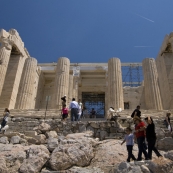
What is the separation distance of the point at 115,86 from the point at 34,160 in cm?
1354

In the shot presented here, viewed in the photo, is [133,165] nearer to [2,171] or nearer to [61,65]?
[2,171]

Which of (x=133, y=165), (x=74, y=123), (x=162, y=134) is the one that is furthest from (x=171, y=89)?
(x=133, y=165)

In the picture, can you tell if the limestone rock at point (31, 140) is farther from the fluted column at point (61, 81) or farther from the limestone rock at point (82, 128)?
the fluted column at point (61, 81)

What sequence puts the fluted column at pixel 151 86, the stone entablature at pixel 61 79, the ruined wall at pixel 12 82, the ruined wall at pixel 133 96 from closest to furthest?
the fluted column at pixel 151 86
the stone entablature at pixel 61 79
the ruined wall at pixel 12 82
the ruined wall at pixel 133 96

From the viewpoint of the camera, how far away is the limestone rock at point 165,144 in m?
7.84

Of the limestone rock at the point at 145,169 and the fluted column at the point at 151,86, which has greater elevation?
the fluted column at the point at 151,86

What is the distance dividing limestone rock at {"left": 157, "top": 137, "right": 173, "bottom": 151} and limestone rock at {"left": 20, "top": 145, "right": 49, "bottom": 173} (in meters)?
4.60

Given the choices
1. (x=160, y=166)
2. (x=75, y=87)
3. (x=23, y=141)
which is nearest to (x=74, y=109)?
(x=23, y=141)

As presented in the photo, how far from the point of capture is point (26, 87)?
19.0 m

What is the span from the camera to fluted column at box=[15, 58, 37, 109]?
18.2 metres

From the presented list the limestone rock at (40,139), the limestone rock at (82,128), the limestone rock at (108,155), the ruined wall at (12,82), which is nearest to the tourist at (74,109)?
the limestone rock at (82,128)

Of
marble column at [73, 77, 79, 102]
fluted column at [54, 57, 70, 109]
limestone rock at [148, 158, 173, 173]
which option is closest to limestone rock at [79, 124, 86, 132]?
limestone rock at [148, 158, 173, 173]

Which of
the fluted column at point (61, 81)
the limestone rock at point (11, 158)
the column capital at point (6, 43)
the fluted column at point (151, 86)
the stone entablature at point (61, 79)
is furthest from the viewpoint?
the column capital at point (6, 43)

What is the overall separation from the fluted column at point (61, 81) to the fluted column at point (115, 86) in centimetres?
446
